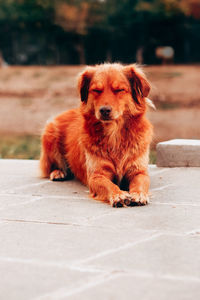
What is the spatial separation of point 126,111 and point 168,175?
1.15 metres

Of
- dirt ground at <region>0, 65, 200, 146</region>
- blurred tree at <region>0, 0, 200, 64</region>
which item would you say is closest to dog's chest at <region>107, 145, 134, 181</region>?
dirt ground at <region>0, 65, 200, 146</region>

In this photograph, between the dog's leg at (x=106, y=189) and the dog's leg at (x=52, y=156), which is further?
the dog's leg at (x=52, y=156)

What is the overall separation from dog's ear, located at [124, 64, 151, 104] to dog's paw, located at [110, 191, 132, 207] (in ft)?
3.58

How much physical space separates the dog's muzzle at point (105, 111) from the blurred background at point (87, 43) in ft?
55.2

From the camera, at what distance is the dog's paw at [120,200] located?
4.64 metres

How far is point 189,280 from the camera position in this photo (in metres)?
2.85

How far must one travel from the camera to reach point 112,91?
5113mm

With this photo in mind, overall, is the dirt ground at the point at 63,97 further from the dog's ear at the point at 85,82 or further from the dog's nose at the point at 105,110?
the dog's nose at the point at 105,110

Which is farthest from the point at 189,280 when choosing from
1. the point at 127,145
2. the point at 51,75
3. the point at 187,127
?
the point at 51,75

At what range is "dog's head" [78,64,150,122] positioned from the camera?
5.02 m

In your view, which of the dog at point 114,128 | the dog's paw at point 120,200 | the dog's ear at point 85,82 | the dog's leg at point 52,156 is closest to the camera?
the dog's paw at point 120,200

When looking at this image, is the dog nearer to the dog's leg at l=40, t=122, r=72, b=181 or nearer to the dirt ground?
the dog's leg at l=40, t=122, r=72, b=181

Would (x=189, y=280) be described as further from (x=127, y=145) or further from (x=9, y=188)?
(x=9, y=188)

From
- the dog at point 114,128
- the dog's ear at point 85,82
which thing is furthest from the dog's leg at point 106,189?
the dog's ear at point 85,82
